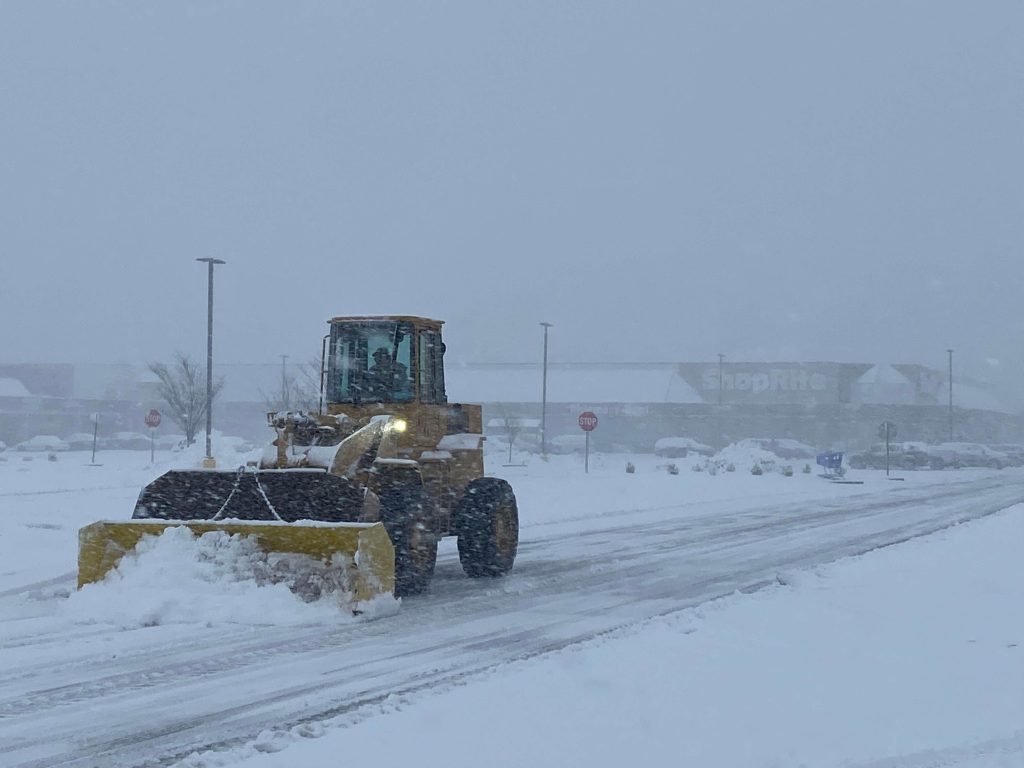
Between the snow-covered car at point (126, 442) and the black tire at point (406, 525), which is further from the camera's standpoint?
the snow-covered car at point (126, 442)

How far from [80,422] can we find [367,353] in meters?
84.4

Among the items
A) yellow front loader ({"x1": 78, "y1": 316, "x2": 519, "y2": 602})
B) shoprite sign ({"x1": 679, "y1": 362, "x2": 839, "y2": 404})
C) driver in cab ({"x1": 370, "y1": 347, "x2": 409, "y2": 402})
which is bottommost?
yellow front loader ({"x1": 78, "y1": 316, "x2": 519, "y2": 602})

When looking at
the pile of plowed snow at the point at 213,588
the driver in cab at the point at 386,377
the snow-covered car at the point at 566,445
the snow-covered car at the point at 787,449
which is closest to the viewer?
the pile of plowed snow at the point at 213,588

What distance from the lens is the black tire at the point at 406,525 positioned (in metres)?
11.9

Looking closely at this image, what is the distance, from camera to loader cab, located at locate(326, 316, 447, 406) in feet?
43.0

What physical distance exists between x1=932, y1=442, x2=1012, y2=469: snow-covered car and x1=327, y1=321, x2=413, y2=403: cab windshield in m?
47.9

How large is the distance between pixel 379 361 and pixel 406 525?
6.83 ft

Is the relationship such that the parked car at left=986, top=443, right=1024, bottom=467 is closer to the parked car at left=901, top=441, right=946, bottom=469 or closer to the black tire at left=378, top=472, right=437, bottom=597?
the parked car at left=901, top=441, right=946, bottom=469

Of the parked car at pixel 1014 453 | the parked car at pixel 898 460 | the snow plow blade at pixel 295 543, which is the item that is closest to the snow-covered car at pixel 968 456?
the parked car at pixel 898 460

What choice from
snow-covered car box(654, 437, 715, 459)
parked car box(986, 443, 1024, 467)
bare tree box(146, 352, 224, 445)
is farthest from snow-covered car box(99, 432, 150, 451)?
parked car box(986, 443, 1024, 467)

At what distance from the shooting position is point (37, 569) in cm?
1481

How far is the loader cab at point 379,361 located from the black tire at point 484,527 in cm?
120

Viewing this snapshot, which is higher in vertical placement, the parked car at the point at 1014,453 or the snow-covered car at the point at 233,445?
the snow-covered car at the point at 233,445

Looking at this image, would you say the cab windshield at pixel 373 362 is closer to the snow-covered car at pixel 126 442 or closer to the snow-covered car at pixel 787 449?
the snow-covered car at pixel 787 449
